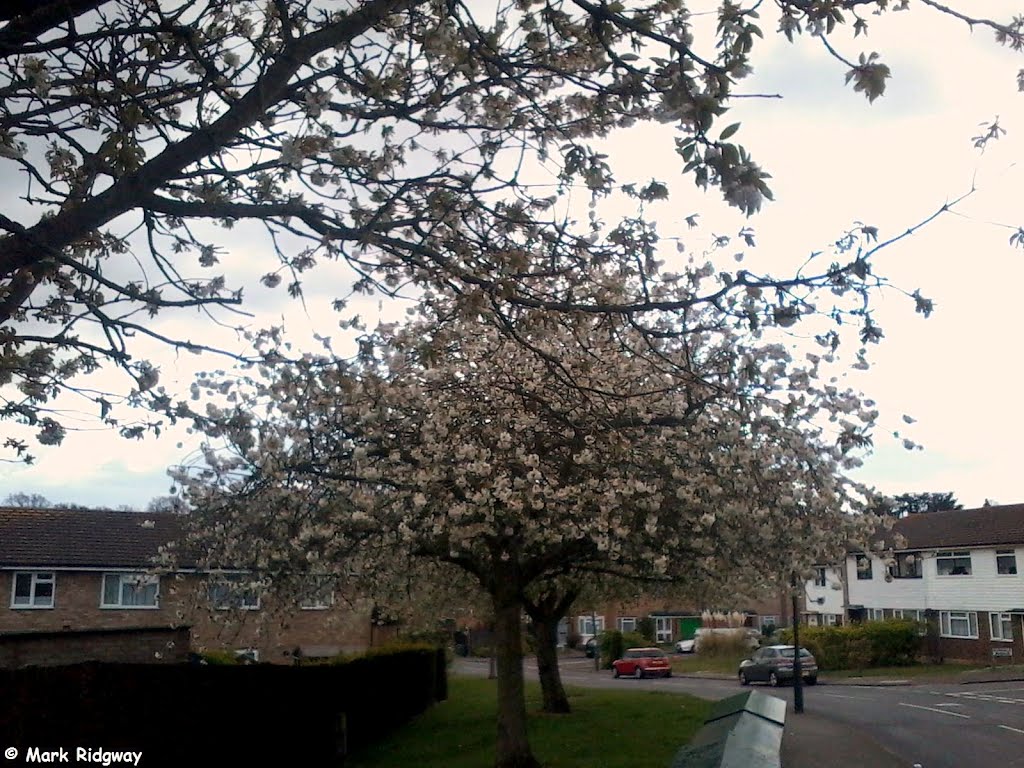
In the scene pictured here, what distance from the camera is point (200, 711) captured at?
44.2 ft

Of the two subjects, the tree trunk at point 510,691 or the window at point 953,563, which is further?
the window at point 953,563

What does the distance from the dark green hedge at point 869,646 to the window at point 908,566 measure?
3.88 meters

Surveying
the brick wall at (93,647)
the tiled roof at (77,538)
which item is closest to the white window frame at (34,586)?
the tiled roof at (77,538)

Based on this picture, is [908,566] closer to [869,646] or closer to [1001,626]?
[869,646]

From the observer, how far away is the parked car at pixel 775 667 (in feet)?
121

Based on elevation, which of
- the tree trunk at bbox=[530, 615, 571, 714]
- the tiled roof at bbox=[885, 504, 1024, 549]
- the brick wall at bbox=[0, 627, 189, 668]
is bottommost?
the tree trunk at bbox=[530, 615, 571, 714]

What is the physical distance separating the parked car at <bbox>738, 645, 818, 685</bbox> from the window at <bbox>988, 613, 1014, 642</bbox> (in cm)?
936

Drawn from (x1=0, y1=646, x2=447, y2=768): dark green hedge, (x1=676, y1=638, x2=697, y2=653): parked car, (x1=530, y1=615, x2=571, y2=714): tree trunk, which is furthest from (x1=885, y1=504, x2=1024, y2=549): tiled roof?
(x1=0, y1=646, x2=447, y2=768): dark green hedge

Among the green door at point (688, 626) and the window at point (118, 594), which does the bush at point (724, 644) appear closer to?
the green door at point (688, 626)

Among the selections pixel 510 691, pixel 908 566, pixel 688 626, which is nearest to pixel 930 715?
pixel 510 691

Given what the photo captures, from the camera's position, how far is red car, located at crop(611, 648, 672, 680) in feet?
142

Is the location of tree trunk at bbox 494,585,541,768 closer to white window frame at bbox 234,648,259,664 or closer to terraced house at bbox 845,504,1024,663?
white window frame at bbox 234,648,259,664

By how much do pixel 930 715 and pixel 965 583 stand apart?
21.4 meters

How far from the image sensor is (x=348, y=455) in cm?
1377
